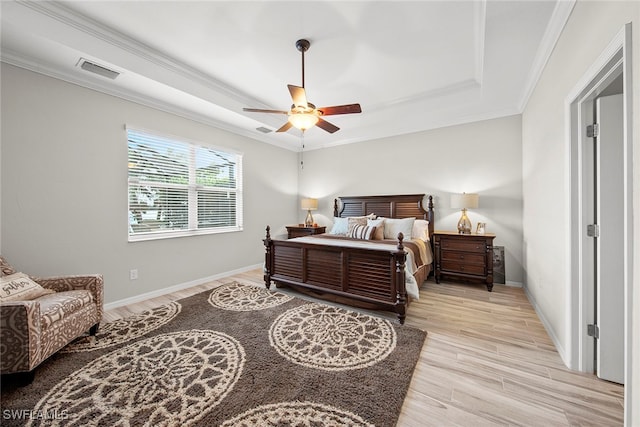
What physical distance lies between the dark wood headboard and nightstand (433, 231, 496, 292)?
0.40m

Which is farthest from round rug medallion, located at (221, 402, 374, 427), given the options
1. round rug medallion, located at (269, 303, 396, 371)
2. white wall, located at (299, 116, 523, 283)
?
white wall, located at (299, 116, 523, 283)

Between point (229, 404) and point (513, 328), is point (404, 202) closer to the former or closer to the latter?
point (513, 328)

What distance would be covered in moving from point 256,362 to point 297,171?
4578 millimetres

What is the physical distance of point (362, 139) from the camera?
4.97m

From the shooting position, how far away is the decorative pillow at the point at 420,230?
12.8ft

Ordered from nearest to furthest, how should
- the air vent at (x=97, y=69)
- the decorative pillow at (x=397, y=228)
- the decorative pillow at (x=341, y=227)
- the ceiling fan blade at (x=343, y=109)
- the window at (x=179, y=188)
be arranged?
1. the ceiling fan blade at (x=343, y=109)
2. the air vent at (x=97, y=69)
3. the window at (x=179, y=188)
4. the decorative pillow at (x=397, y=228)
5. the decorative pillow at (x=341, y=227)

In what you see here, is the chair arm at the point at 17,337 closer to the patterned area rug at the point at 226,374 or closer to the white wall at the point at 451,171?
the patterned area rug at the point at 226,374

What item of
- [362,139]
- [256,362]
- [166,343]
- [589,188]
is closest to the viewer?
[589,188]

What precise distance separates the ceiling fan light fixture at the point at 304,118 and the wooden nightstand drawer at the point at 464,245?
9.05 ft

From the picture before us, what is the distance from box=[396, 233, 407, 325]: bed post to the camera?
2.49 m

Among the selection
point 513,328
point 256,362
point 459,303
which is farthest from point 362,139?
point 256,362

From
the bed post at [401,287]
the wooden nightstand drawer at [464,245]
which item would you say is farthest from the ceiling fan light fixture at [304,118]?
the wooden nightstand drawer at [464,245]

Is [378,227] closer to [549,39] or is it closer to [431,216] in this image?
[431,216]

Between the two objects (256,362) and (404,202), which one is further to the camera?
(404,202)
